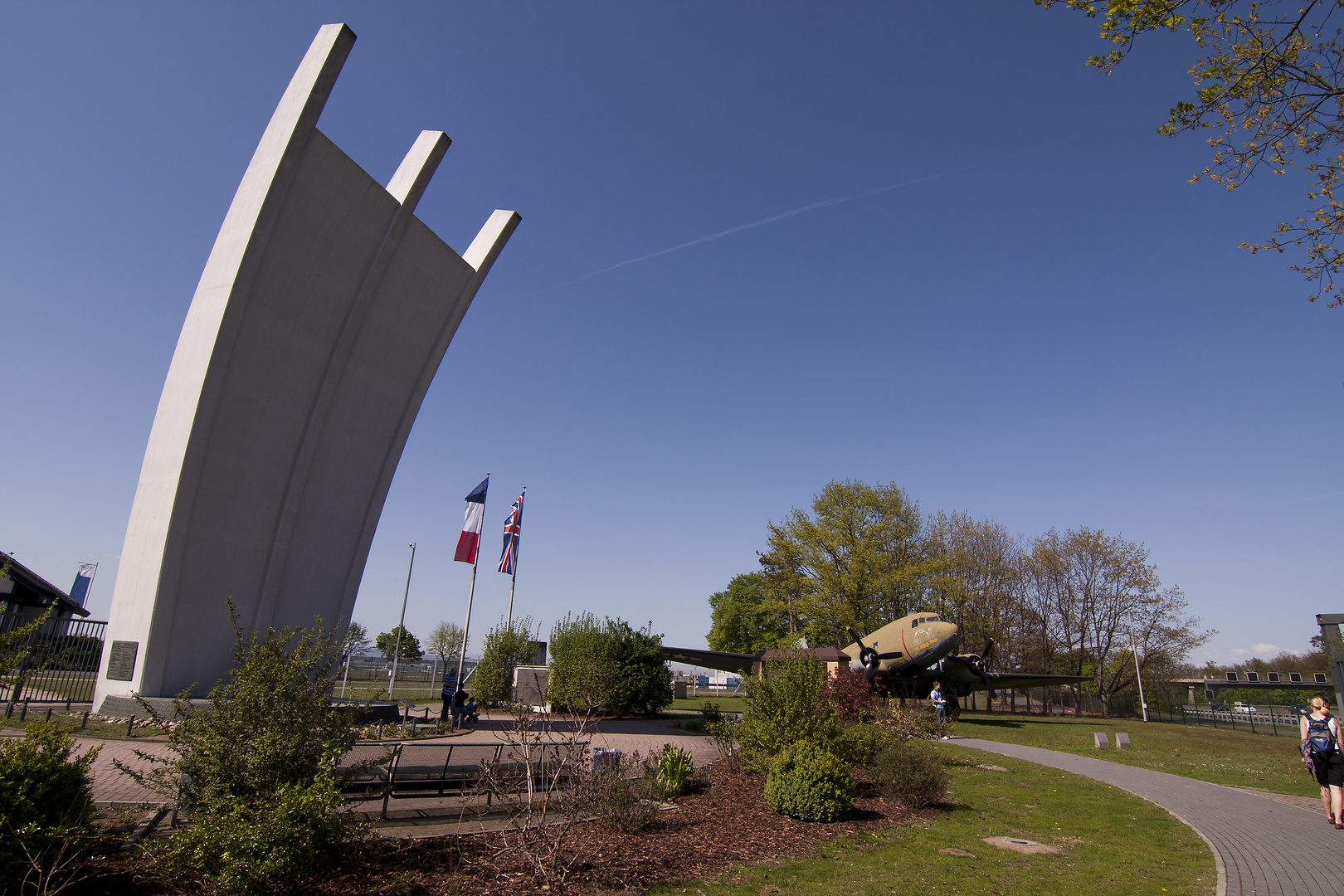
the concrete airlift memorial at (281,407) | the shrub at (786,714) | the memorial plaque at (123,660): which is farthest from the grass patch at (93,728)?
the shrub at (786,714)

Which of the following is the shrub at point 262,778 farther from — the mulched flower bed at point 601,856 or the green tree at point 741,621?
the green tree at point 741,621

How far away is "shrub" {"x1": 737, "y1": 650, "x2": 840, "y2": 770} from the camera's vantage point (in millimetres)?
10672

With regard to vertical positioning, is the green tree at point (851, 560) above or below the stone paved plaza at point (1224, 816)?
above

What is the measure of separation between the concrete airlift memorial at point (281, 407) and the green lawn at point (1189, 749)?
22196 millimetres

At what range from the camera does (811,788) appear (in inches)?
352

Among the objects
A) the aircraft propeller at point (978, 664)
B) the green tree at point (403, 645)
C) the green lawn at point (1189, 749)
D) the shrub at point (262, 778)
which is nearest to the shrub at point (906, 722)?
the green lawn at point (1189, 749)

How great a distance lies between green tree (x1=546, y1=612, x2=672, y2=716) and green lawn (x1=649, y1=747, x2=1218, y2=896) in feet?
45.8

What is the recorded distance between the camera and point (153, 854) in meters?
4.82

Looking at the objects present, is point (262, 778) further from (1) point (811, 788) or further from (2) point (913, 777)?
(2) point (913, 777)

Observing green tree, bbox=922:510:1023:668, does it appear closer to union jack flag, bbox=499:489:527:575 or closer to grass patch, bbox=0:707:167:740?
union jack flag, bbox=499:489:527:575

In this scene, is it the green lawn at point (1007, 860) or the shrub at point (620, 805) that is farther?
the shrub at point (620, 805)

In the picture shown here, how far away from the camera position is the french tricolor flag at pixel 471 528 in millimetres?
21375

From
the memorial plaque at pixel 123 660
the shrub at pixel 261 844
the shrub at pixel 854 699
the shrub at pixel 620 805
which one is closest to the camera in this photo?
the shrub at pixel 261 844

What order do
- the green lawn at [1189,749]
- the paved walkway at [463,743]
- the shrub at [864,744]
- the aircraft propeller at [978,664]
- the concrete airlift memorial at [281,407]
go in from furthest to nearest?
the aircraft propeller at [978,664], the green lawn at [1189,749], the concrete airlift memorial at [281,407], the shrub at [864,744], the paved walkway at [463,743]
